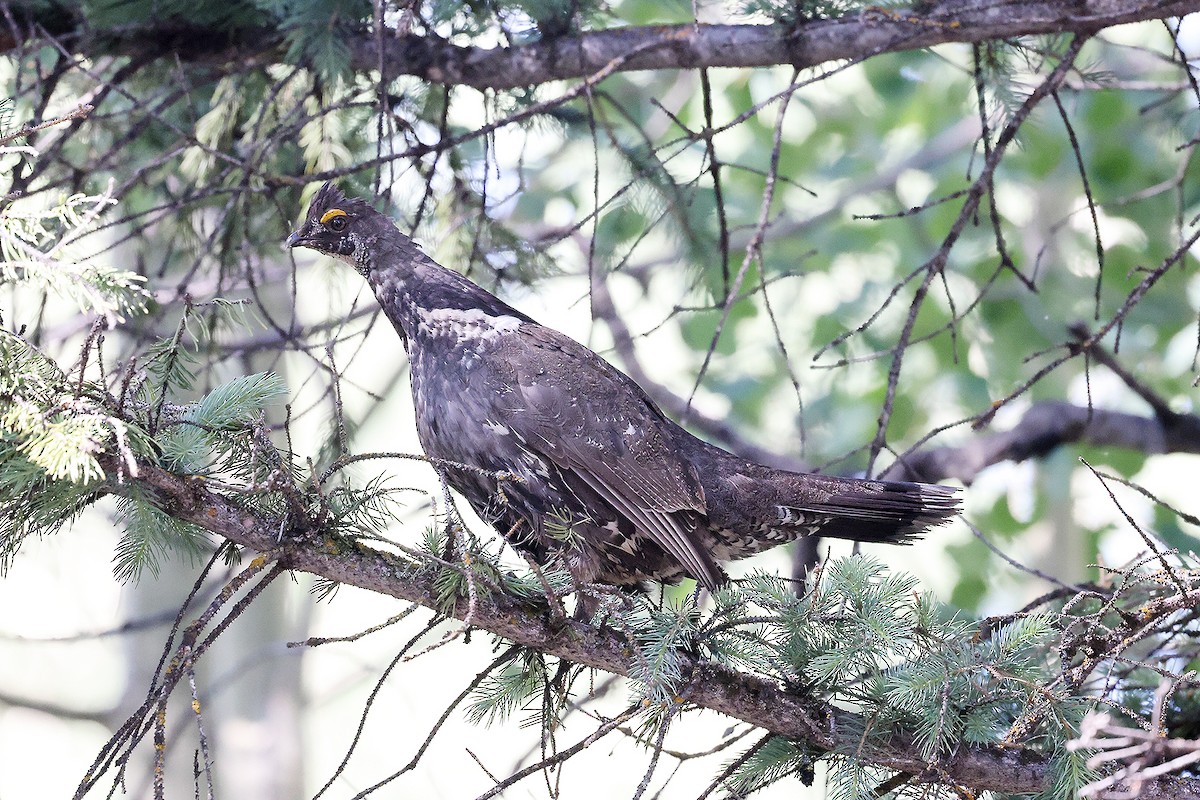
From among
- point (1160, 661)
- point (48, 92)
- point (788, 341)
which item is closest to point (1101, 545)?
point (788, 341)

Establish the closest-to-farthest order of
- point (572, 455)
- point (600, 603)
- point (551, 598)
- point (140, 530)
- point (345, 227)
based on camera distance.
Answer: point (140, 530)
point (551, 598)
point (600, 603)
point (572, 455)
point (345, 227)

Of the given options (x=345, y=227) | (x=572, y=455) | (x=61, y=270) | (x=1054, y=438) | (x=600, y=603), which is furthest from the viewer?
(x=1054, y=438)

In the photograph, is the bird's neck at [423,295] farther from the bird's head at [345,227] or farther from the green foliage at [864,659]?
the green foliage at [864,659]

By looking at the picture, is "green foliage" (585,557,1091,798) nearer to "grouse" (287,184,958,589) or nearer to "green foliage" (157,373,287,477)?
"grouse" (287,184,958,589)

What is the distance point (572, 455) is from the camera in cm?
303

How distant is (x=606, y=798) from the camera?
9.20m

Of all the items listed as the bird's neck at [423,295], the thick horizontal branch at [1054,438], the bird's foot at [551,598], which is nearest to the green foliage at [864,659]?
the bird's foot at [551,598]

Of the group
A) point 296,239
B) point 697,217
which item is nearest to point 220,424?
point 296,239

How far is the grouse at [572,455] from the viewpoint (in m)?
3.00

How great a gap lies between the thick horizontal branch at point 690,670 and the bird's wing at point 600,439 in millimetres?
511

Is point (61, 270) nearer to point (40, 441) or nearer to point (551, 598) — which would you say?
point (40, 441)

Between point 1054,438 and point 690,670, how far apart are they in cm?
257

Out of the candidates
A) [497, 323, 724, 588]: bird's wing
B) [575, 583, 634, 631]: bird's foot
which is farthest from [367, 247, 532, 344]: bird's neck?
[575, 583, 634, 631]: bird's foot

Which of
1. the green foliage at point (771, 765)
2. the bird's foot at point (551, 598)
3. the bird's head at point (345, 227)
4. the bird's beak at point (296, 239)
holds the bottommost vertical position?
the green foliage at point (771, 765)
